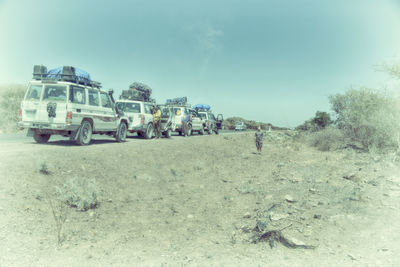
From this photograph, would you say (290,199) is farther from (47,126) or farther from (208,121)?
(208,121)

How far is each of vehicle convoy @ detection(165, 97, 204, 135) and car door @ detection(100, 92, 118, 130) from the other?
678cm

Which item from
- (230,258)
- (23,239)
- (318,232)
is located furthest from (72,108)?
(318,232)

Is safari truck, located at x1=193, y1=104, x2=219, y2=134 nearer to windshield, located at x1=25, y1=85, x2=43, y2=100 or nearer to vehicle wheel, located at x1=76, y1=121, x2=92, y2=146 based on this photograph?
vehicle wheel, located at x1=76, y1=121, x2=92, y2=146

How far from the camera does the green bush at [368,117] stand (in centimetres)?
1388

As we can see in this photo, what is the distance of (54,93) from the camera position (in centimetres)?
988

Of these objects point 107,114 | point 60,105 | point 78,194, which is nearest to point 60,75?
point 60,105

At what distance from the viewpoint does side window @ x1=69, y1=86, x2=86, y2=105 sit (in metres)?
9.82

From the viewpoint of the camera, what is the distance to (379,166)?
10.2 metres

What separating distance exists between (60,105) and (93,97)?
1650mm

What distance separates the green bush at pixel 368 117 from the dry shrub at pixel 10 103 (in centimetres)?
2234

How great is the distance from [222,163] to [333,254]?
8.19 meters

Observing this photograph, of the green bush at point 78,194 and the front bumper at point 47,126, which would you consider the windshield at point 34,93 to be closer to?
the front bumper at point 47,126

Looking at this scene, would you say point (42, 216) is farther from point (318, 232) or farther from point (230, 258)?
point (318, 232)

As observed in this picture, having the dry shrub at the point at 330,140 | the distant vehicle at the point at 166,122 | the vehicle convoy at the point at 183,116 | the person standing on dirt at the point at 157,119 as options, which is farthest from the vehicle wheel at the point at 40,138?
the dry shrub at the point at 330,140
